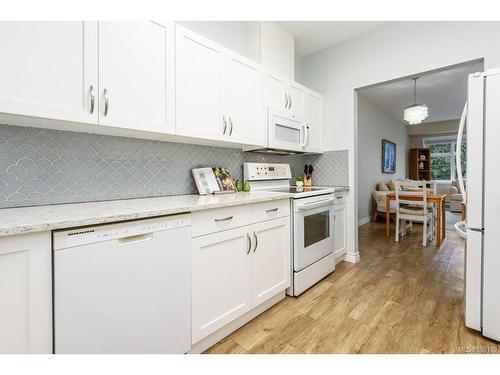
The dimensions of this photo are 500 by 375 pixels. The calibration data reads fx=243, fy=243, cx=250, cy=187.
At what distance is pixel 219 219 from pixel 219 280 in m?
0.37

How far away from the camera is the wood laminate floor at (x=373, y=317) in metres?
1.45

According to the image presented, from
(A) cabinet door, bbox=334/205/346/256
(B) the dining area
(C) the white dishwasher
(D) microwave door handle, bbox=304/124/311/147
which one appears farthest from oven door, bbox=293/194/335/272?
(B) the dining area

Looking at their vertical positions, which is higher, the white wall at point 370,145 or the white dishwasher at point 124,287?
the white wall at point 370,145

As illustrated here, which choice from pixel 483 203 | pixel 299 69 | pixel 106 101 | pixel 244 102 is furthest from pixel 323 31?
pixel 106 101

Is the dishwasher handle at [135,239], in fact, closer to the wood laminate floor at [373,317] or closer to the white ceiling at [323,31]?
the wood laminate floor at [373,317]

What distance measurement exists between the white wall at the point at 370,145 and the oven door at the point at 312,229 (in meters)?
2.77

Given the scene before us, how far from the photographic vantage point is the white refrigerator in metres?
1.40

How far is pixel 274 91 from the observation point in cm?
234

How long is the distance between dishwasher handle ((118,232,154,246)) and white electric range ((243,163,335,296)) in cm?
118

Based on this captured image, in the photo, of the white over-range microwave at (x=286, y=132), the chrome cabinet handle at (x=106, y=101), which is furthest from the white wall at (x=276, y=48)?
the chrome cabinet handle at (x=106, y=101)

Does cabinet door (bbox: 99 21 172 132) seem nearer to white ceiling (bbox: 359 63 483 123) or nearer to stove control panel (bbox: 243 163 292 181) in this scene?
stove control panel (bbox: 243 163 292 181)

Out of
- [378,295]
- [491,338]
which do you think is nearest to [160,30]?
[378,295]

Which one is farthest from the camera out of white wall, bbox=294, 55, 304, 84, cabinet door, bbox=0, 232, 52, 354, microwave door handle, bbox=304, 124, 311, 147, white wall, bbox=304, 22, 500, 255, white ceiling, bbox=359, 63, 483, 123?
white ceiling, bbox=359, 63, 483, 123

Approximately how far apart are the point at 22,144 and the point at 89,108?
0.42 metres
